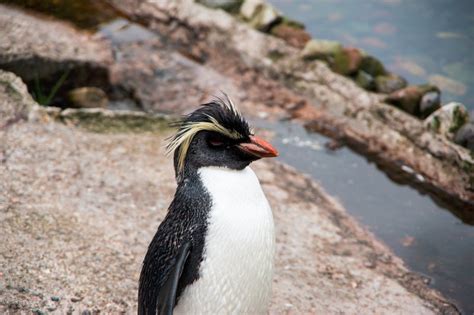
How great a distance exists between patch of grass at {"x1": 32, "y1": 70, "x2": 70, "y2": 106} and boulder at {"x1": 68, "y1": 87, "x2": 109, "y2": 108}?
16cm

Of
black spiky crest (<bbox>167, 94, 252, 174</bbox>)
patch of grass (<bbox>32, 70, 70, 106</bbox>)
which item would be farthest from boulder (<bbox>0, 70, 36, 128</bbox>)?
black spiky crest (<bbox>167, 94, 252, 174</bbox>)

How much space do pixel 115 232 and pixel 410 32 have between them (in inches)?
200

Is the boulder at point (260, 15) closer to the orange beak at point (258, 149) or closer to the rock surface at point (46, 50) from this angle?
the rock surface at point (46, 50)

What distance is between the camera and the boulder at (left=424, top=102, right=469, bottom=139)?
15.5ft

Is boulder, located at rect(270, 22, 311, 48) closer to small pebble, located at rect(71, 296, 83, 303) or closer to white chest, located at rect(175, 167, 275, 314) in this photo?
small pebble, located at rect(71, 296, 83, 303)

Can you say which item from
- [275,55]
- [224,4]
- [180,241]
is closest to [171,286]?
[180,241]

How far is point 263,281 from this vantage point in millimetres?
2297

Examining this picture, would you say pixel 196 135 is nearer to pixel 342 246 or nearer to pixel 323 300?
pixel 323 300

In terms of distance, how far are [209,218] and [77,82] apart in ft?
12.2

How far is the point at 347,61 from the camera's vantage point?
19.2 ft

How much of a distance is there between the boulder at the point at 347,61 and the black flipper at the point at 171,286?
4.11m

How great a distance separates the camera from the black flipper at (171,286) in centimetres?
204

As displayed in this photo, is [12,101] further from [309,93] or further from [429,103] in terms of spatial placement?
[429,103]

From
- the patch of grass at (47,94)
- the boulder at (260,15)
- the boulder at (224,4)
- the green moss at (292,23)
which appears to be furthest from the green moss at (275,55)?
the patch of grass at (47,94)
